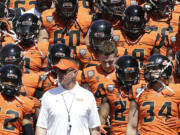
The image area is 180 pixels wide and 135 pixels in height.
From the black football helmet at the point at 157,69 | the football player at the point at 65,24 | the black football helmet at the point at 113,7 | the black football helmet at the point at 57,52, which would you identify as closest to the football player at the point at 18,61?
the black football helmet at the point at 57,52

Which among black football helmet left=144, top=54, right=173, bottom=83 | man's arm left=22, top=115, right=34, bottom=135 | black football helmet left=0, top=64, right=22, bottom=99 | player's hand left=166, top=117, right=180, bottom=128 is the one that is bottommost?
man's arm left=22, top=115, right=34, bottom=135

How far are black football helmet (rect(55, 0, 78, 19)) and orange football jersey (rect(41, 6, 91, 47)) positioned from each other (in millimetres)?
116

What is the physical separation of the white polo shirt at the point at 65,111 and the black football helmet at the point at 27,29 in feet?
10.1

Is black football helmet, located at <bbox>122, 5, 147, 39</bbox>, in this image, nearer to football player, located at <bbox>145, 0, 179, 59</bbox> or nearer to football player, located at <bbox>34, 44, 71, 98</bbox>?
football player, located at <bbox>145, 0, 179, 59</bbox>

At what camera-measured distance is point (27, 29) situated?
856cm

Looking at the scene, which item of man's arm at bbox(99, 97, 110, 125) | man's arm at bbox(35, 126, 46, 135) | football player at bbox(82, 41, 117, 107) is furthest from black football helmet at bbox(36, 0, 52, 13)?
man's arm at bbox(35, 126, 46, 135)

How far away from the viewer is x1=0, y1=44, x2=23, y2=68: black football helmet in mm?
8102

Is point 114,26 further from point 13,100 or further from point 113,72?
point 13,100

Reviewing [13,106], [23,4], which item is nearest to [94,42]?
[13,106]

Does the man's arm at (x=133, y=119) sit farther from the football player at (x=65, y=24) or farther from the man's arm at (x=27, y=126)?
the football player at (x=65, y=24)

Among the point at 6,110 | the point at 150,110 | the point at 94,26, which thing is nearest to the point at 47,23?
the point at 94,26

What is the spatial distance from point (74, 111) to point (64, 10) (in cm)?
351

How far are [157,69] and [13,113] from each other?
77.0 inches

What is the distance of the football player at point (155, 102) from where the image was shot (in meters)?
6.60
